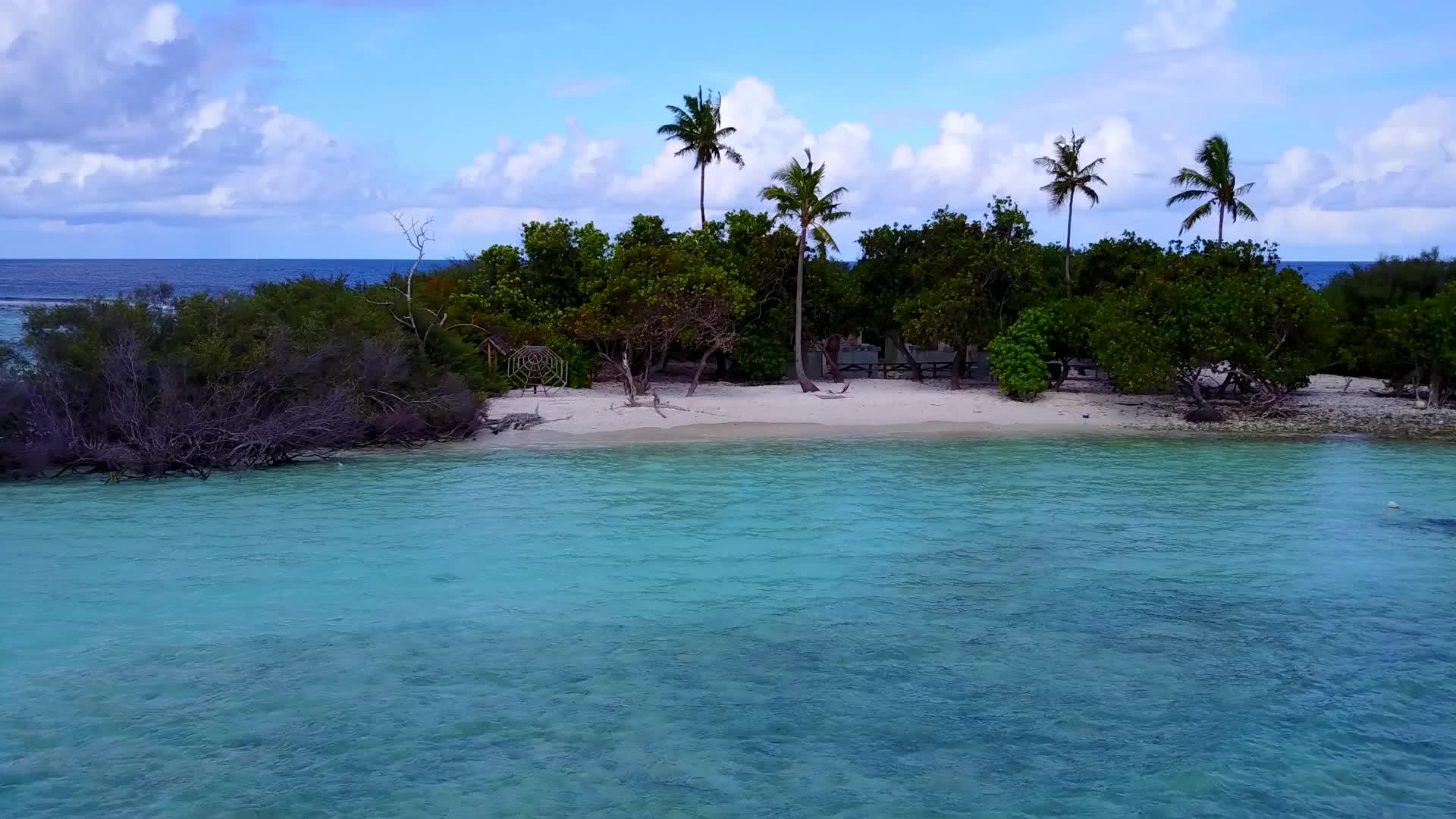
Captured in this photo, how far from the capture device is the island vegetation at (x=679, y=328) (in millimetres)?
20625

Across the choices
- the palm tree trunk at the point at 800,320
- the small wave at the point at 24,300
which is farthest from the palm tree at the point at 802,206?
the small wave at the point at 24,300

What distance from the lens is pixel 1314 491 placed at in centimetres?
2034

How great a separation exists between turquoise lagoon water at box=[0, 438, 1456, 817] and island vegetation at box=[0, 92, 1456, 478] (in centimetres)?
154

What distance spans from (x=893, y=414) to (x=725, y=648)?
18.6 meters

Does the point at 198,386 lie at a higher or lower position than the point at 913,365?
lower

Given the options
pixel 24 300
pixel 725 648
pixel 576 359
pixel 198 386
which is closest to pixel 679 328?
pixel 576 359

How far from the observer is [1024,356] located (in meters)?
30.5

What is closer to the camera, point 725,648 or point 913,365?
point 725,648

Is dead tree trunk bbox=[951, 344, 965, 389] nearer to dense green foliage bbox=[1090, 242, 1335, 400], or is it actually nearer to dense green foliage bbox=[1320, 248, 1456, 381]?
dense green foliage bbox=[1090, 242, 1335, 400]

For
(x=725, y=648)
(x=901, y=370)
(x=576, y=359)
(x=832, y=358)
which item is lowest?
(x=725, y=648)

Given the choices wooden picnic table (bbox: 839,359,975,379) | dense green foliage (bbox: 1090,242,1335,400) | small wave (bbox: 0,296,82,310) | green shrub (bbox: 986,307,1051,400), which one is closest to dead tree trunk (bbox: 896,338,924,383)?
wooden picnic table (bbox: 839,359,975,379)

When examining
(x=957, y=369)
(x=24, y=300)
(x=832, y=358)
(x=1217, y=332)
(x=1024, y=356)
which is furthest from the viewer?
(x=24, y=300)

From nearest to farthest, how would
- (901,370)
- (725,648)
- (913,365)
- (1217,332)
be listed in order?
(725,648) < (1217,332) < (913,365) < (901,370)

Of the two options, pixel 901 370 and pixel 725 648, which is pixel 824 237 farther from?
pixel 725 648
